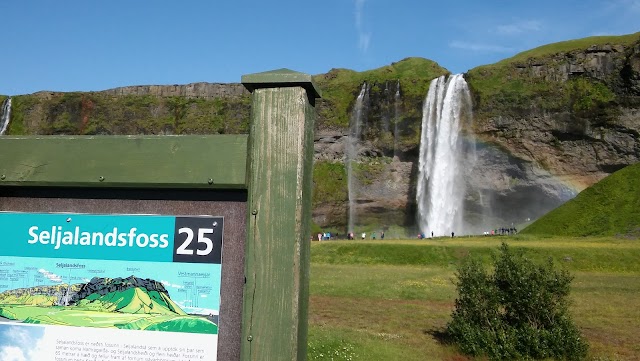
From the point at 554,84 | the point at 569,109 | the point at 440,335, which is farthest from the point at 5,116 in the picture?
the point at 440,335

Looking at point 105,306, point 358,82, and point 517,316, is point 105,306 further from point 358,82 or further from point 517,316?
point 358,82

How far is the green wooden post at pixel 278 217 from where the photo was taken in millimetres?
3418

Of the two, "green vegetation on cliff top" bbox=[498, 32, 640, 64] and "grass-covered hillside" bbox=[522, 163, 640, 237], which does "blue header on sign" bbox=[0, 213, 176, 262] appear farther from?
"green vegetation on cliff top" bbox=[498, 32, 640, 64]

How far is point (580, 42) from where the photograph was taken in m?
79.4

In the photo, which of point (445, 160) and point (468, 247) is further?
point (445, 160)

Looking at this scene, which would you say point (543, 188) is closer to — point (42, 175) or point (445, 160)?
point (445, 160)

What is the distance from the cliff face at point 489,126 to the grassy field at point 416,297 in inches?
977

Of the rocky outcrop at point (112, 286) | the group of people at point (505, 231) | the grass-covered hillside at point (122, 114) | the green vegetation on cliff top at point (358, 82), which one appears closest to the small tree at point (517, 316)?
the rocky outcrop at point (112, 286)

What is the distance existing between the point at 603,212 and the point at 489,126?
20.2m

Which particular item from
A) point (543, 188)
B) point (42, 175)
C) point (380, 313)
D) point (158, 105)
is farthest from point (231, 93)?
point (42, 175)

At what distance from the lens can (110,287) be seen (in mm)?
3682

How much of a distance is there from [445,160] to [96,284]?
219 ft

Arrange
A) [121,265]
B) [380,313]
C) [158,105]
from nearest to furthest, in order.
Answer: [121,265]
[380,313]
[158,105]

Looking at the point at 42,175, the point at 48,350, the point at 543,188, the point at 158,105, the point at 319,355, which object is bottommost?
the point at 319,355
